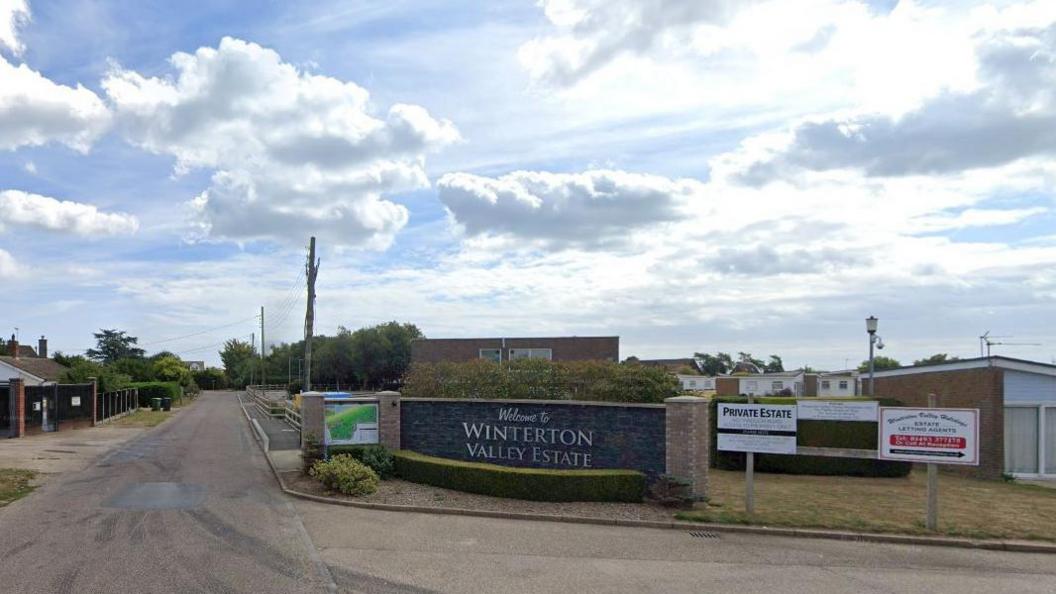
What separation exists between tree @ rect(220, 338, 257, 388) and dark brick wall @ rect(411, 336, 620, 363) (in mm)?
77446

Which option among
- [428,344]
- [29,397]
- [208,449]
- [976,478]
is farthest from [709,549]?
[428,344]

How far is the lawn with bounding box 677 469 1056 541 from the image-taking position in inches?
470

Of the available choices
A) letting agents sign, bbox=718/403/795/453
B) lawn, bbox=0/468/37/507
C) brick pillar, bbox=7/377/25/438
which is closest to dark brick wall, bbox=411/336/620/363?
brick pillar, bbox=7/377/25/438

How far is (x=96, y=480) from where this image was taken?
1673 cm

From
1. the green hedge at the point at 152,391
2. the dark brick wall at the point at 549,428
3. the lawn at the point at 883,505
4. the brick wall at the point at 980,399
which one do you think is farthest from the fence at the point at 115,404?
the brick wall at the point at 980,399

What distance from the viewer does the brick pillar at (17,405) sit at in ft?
94.7

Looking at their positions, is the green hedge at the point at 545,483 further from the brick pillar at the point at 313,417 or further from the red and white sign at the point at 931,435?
the red and white sign at the point at 931,435

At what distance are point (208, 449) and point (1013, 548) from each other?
840 inches

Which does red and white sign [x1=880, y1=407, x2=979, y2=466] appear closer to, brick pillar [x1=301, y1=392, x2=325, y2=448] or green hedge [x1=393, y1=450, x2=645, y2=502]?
green hedge [x1=393, y1=450, x2=645, y2=502]

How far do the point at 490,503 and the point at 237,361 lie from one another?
449 feet

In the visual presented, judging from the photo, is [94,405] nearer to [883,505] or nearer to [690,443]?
[690,443]

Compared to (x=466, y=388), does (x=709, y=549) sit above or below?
below

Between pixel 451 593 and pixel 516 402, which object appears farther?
pixel 516 402

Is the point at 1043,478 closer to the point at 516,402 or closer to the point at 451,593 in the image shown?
the point at 516,402
